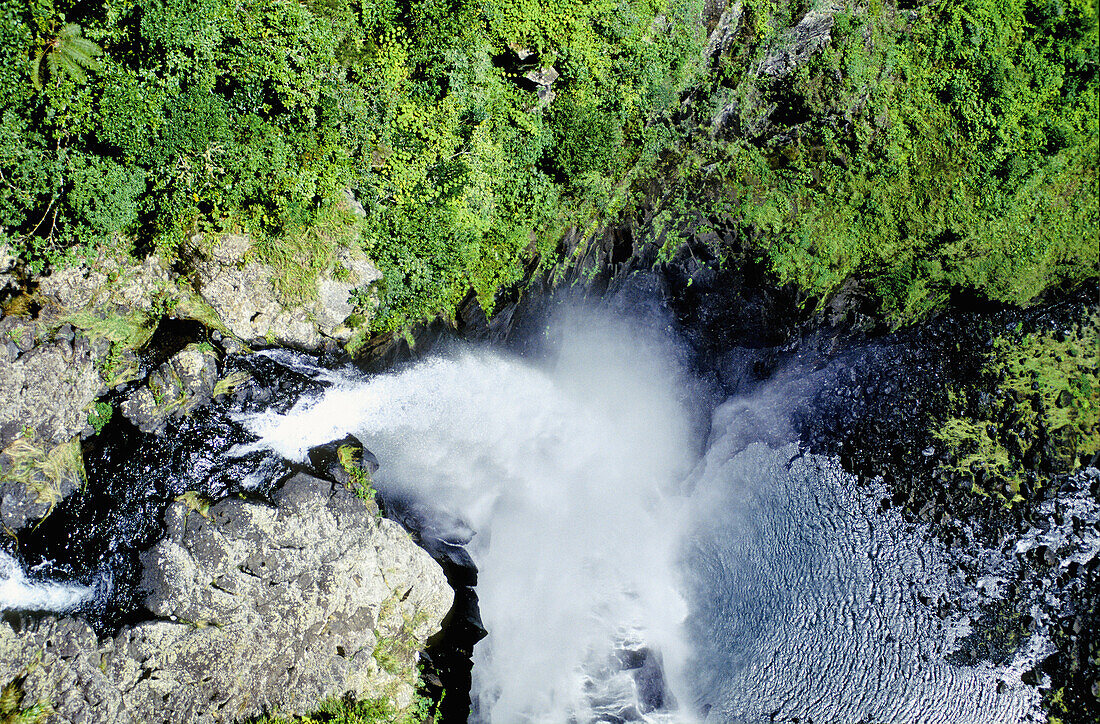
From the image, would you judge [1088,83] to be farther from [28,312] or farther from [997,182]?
[28,312]

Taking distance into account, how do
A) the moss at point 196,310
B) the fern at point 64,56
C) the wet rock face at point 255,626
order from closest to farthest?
the fern at point 64,56 < the wet rock face at point 255,626 < the moss at point 196,310

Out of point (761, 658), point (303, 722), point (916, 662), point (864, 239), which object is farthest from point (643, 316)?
point (303, 722)

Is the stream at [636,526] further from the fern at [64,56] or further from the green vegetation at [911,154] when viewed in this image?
the fern at [64,56]

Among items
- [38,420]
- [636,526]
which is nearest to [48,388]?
[38,420]

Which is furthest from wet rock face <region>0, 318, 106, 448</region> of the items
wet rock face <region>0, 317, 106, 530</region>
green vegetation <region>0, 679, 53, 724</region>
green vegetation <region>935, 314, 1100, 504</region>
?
green vegetation <region>935, 314, 1100, 504</region>

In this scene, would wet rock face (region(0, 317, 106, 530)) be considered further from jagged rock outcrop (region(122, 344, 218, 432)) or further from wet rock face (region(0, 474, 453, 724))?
wet rock face (region(0, 474, 453, 724))

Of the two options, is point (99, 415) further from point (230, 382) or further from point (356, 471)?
point (356, 471)

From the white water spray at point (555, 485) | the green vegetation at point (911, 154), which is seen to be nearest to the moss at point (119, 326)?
the white water spray at point (555, 485)
